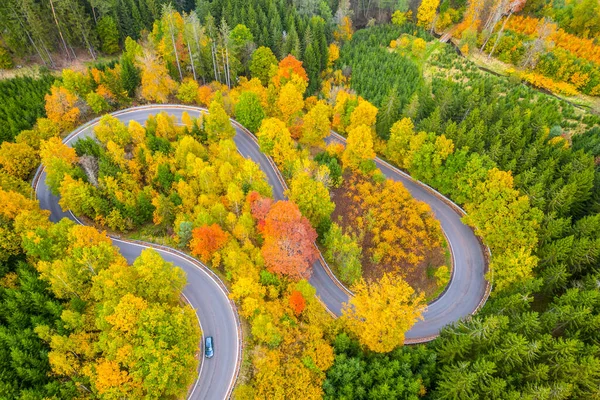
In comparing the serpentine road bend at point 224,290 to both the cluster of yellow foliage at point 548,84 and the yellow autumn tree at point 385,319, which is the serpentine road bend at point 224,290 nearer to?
the yellow autumn tree at point 385,319

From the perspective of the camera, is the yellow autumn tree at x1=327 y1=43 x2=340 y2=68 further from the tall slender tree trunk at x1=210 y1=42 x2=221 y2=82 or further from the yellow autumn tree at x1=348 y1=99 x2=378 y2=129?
the tall slender tree trunk at x1=210 y1=42 x2=221 y2=82

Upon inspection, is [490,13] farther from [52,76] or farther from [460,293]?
[52,76]

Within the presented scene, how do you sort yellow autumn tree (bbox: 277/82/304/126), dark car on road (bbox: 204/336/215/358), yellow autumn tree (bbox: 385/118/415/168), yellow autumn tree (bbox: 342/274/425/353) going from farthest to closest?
yellow autumn tree (bbox: 277/82/304/126), yellow autumn tree (bbox: 385/118/415/168), dark car on road (bbox: 204/336/215/358), yellow autumn tree (bbox: 342/274/425/353)

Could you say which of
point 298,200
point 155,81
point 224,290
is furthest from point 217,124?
point 224,290

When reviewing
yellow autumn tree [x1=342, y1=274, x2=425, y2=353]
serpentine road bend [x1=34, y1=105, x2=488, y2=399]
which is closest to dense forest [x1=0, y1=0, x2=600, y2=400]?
yellow autumn tree [x1=342, y1=274, x2=425, y2=353]

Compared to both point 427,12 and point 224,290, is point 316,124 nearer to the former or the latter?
point 224,290

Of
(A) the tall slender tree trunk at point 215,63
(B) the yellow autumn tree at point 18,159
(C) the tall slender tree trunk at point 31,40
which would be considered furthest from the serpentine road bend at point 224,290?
(C) the tall slender tree trunk at point 31,40
